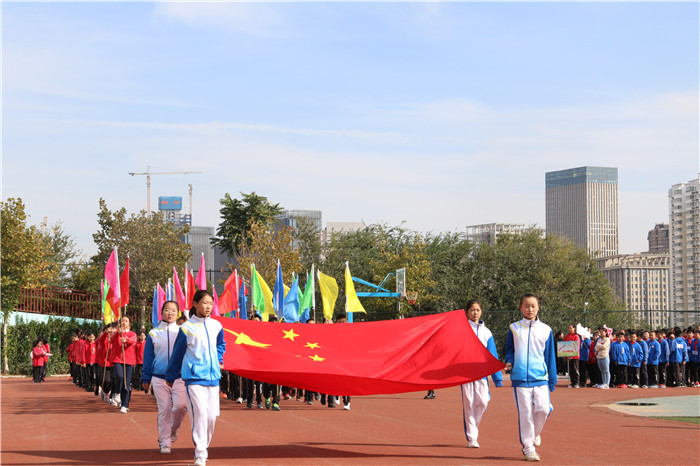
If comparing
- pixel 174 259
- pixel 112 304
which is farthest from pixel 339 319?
pixel 174 259

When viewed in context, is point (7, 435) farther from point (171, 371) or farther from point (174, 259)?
point (174, 259)

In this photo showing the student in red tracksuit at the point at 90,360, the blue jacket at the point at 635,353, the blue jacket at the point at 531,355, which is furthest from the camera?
the blue jacket at the point at 635,353

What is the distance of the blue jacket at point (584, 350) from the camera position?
95.1 feet

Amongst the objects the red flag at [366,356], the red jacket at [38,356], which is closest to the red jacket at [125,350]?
the red flag at [366,356]

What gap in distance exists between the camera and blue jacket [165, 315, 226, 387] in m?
10.6

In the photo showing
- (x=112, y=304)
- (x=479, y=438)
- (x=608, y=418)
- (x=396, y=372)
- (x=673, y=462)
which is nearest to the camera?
(x=673, y=462)

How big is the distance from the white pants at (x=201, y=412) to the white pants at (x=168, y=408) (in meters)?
0.80

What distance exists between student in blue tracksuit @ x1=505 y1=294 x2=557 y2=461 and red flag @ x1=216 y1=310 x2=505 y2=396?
569mm

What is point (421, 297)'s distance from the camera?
5584 centimetres

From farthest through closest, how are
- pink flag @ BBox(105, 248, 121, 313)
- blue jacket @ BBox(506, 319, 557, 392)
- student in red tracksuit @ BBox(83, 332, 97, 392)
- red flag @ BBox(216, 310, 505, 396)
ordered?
1. student in red tracksuit @ BBox(83, 332, 97, 392)
2. pink flag @ BBox(105, 248, 121, 313)
3. red flag @ BBox(216, 310, 505, 396)
4. blue jacket @ BBox(506, 319, 557, 392)

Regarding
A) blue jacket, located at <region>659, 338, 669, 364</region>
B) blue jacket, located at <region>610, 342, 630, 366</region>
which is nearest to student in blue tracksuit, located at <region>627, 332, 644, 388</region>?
blue jacket, located at <region>610, 342, 630, 366</region>

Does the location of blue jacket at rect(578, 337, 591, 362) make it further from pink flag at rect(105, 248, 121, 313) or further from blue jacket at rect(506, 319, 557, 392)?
blue jacket at rect(506, 319, 557, 392)

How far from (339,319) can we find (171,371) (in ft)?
29.1

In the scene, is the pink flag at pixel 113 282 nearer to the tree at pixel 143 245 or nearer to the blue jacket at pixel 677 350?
the blue jacket at pixel 677 350
